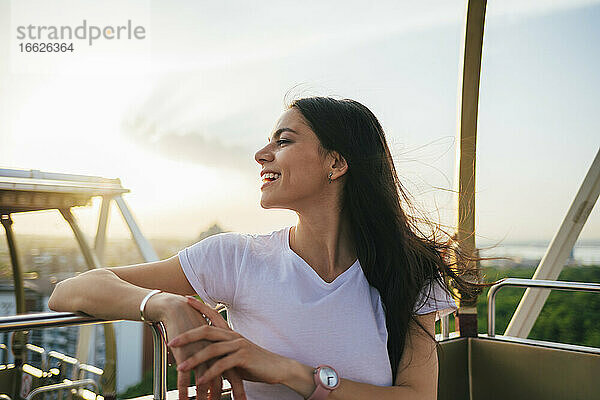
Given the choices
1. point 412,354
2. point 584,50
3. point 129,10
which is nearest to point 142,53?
point 129,10

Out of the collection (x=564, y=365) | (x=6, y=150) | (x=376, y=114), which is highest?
(x=6, y=150)

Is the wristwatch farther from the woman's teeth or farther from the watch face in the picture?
the woman's teeth

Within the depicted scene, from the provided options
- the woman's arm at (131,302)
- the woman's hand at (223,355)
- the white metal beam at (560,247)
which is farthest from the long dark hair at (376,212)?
the white metal beam at (560,247)

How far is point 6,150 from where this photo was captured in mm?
6254

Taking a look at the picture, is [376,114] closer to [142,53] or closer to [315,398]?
[315,398]

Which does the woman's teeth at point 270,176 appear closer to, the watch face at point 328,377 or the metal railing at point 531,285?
the watch face at point 328,377

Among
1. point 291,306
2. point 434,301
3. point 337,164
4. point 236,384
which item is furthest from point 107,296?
point 434,301

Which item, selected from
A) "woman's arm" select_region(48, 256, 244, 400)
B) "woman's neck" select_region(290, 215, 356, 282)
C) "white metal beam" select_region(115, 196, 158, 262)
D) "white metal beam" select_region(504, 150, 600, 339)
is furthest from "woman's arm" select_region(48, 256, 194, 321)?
"white metal beam" select_region(115, 196, 158, 262)

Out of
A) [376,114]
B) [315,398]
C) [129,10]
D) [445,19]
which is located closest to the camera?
[315,398]

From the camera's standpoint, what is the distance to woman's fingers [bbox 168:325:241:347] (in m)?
0.97

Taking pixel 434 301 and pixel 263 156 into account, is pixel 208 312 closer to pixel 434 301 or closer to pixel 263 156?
pixel 263 156

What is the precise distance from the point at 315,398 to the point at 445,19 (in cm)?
617

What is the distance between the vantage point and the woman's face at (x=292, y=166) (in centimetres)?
138

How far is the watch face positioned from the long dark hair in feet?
0.95
